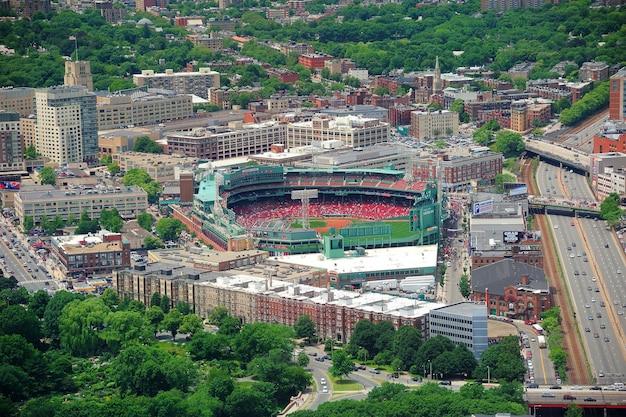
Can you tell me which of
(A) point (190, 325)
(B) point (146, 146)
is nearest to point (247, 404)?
(A) point (190, 325)

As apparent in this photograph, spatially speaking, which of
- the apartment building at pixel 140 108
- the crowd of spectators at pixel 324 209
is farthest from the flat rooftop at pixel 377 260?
the apartment building at pixel 140 108

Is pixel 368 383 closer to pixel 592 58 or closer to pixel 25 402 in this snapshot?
pixel 25 402

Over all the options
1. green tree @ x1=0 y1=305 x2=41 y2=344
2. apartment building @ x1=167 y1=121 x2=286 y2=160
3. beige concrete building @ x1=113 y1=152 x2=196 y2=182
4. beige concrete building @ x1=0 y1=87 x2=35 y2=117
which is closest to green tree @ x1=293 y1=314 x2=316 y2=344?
green tree @ x1=0 y1=305 x2=41 y2=344

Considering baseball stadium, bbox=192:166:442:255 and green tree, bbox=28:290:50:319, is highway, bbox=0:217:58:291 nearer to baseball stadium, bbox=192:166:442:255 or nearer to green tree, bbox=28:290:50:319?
green tree, bbox=28:290:50:319

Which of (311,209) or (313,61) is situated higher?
(313,61)

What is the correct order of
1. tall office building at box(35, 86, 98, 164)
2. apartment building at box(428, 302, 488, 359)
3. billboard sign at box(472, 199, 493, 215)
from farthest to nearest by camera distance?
tall office building at box(35, 86, 98, 164) < billboard sign at box(472, 199, 493, 215) < apartment building at box(428, 302, 488, 359)

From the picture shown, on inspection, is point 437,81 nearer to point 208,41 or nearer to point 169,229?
point 208,41

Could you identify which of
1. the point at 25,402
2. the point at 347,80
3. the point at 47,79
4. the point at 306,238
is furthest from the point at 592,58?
the point at 25,402

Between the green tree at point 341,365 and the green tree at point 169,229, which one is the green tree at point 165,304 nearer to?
the green tree at point 341,365
